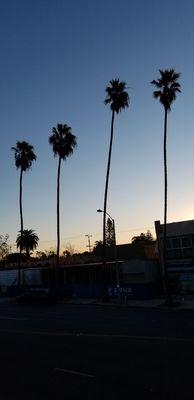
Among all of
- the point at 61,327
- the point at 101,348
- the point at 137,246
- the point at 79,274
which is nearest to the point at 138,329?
the point at 61,327

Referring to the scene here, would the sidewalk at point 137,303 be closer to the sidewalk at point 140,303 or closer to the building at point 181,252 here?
the sidewalk at point 140,303

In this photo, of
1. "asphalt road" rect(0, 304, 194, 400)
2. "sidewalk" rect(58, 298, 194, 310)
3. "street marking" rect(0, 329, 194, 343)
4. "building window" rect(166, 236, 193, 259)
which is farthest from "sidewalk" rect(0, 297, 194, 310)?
"street marking" rect(0, 329, 194, 343)

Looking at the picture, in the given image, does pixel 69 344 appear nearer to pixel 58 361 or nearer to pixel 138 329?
pixel 58 361

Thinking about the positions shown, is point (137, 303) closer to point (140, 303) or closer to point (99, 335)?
point (140, 303)

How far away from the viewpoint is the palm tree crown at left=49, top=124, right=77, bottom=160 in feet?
199

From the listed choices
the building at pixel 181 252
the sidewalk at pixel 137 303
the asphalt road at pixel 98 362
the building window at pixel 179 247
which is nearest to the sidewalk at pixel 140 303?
the sidewalk at pixel 137 303

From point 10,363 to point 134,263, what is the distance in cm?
→ 4158

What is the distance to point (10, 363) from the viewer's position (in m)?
16.7

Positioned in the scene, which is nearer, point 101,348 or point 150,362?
point 150,362

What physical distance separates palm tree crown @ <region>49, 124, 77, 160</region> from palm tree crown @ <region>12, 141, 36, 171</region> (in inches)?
255

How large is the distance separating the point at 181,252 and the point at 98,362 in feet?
131

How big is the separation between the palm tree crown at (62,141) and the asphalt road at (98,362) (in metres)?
35.2

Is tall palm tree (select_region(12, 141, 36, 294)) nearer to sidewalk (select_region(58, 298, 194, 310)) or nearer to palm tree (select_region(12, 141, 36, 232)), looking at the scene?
palm tree (select_region(12, 141, 36, 232))

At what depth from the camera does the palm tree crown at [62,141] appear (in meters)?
60.7
